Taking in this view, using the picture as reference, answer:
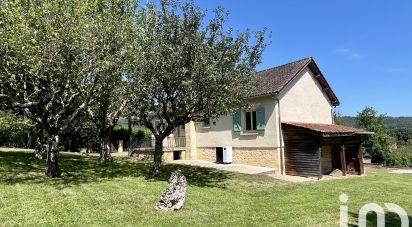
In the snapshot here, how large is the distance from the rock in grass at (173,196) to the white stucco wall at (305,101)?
13066mm

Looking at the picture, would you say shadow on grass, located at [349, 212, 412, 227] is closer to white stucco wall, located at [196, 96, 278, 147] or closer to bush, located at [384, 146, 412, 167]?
white stucco wall, located at [196, 96, 278, 147]

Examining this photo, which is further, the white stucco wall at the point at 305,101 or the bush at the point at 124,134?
the bush at the point at 124,134

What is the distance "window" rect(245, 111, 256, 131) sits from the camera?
25381 mm

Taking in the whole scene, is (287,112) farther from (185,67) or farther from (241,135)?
(185,67)

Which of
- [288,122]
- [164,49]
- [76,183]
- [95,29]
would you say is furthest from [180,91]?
[288,122]

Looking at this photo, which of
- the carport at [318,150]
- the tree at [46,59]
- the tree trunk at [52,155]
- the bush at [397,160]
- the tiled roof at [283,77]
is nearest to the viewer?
the tree at [46,59]

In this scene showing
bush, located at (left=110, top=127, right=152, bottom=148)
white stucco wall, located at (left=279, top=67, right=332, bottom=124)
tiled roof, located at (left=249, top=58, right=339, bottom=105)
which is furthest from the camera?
bush, located at (left=110, top=127, right=152, bottom=148)

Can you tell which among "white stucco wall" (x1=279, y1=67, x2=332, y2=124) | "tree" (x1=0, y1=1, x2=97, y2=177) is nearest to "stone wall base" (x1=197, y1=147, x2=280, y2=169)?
"white stucco wall" (x1=279, y1=67, x2=332, y2=124)

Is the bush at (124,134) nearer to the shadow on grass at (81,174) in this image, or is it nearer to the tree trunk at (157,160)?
the shadow on grass at (81,174)

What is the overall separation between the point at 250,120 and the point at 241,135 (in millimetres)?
1289

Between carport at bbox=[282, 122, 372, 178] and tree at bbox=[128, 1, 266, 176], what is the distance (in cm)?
620

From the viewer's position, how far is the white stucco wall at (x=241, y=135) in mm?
23781

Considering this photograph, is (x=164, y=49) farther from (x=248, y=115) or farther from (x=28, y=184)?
(x=248, y=115)

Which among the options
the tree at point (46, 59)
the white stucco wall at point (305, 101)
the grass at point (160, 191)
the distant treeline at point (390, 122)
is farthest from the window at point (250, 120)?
the distant treeline at point (390, 122)
